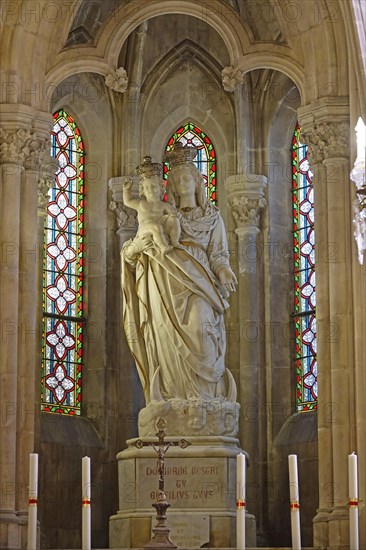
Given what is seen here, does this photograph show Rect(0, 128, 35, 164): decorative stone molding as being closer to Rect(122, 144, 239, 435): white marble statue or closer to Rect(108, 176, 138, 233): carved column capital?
Rect(122, 144, 239, 435): white marble statue

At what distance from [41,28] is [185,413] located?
4660 mm

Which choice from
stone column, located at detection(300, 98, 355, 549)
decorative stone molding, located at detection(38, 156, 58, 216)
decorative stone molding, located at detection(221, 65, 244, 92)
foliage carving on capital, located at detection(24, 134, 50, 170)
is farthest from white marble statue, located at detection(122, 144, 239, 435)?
decorative stone molding, located at detection(38, 156, 58, 216)

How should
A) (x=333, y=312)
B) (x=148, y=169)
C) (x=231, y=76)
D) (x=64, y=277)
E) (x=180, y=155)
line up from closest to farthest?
(x=333, y=312) → (x=148, y=169) → (x=180, y=155) → (x=231, y=76) → (x=64, y=277)

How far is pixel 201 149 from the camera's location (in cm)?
2336

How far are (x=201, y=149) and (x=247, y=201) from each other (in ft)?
4.20

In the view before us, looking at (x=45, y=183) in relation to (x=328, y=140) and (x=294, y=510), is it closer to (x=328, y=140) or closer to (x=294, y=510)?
(x=328, y=140)

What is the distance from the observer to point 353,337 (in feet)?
63.4

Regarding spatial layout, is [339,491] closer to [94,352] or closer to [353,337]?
[353,337]

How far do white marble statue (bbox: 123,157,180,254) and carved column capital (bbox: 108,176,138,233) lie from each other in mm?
2525

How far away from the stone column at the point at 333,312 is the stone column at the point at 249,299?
8.03 ft

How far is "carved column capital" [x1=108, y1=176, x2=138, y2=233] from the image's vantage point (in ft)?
74.0

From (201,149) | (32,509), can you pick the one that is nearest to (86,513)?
(32,509)

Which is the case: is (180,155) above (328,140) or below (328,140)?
below

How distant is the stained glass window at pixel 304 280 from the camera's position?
2217 cm
